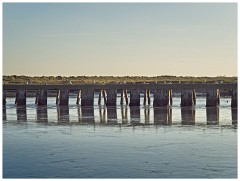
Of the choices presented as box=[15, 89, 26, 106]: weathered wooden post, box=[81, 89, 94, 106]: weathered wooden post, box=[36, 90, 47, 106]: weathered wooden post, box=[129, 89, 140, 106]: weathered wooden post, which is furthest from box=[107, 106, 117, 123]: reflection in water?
box=[15, 89, 26, 106]: weathered wooden post

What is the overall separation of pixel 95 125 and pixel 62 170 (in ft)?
44.1

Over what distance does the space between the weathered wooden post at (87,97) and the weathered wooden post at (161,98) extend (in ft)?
19.6

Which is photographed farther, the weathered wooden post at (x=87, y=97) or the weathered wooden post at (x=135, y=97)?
the weathered wooden post at (x=87, y=97)

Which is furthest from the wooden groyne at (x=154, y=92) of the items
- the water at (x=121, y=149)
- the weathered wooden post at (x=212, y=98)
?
the water at (x=121, y=149)

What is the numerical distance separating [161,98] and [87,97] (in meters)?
7.03

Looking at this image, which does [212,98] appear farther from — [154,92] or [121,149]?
[121,149]

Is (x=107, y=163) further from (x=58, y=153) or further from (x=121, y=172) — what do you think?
(x=58, y=153)

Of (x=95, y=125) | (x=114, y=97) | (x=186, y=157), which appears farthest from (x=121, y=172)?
(x=114, y=97)

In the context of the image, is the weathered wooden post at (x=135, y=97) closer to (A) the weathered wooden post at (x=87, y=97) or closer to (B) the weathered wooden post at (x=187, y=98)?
(A) the weathered wooden post at (x=87, y=97)

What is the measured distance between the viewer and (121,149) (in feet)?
65.4

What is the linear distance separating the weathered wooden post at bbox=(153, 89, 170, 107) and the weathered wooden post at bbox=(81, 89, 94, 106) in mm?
5988

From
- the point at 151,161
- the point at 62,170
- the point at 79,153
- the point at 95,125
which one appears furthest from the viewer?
the point at 95,125

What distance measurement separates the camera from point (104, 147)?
2042cm

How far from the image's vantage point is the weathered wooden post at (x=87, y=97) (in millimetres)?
49281
